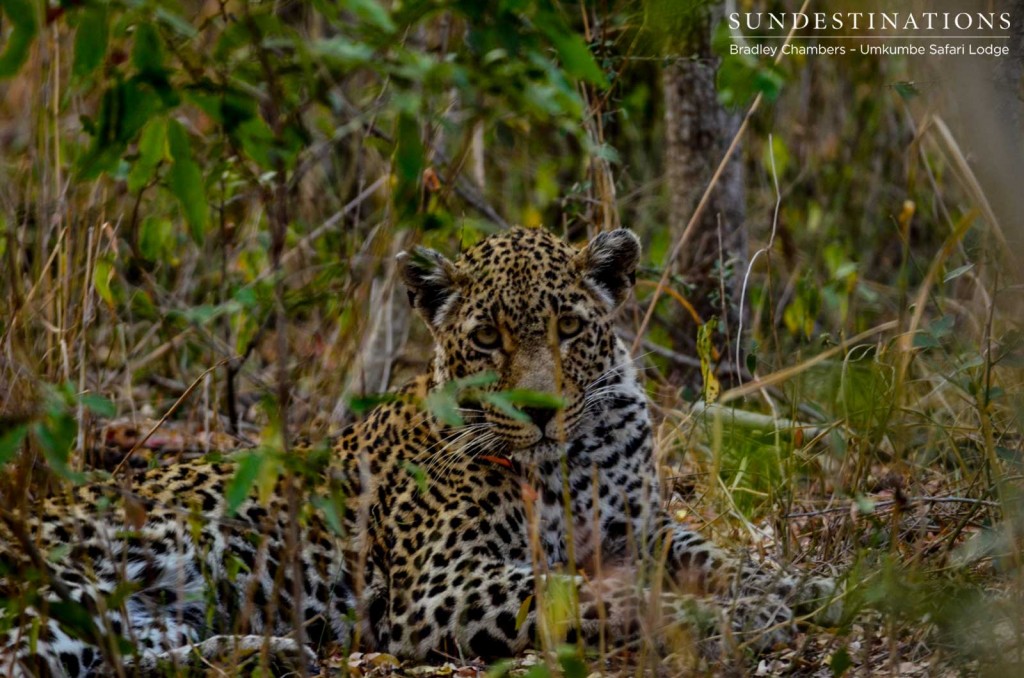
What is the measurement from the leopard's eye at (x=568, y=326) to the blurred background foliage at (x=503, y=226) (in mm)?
876

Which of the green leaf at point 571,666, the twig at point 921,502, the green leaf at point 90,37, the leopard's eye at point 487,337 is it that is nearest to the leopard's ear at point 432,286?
the leopard's eye at point 487,337

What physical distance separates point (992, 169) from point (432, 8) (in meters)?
1.64

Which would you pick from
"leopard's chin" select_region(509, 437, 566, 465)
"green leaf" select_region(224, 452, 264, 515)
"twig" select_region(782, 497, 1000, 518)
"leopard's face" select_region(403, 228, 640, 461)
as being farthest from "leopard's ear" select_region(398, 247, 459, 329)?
"green leaf" select_region(224, 452, 264, 515)

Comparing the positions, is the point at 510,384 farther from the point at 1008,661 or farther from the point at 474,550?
the point at 1008,661

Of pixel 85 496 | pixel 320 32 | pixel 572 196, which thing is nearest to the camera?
pixel 85 496

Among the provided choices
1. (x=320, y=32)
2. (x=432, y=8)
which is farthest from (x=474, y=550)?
(x=320, y=32)

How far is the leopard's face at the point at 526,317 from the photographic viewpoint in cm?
655

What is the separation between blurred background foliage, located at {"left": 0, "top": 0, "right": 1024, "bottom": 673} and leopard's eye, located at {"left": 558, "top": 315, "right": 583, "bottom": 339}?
2.87 feet

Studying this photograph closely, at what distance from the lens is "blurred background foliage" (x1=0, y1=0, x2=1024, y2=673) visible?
13.6ft

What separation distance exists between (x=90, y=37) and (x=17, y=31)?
0.65 feet

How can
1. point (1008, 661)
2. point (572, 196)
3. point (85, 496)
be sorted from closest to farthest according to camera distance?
point (1008, 661)
point (85, 496)
point (572, 196)

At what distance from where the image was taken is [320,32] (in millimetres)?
13547

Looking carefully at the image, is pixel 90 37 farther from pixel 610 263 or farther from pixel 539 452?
pixel 610 263

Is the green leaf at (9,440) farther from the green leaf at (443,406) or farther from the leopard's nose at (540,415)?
the leopard's nose at (540,415)
